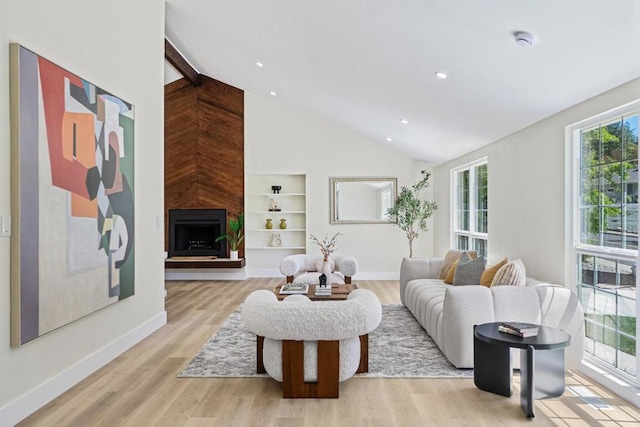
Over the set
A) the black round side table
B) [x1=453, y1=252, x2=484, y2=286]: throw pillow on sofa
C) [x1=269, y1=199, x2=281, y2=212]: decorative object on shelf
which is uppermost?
[x1=269, y1=199, x2=281, y2=212]: decorative object on shelf

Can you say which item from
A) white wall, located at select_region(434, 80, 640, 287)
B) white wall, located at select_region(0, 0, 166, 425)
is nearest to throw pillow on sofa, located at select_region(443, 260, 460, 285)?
white wall, located at select_region(434, 80, 640, 287)

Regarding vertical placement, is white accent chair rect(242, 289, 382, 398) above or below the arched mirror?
Result: below

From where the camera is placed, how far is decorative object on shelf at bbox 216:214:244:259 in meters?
8.63

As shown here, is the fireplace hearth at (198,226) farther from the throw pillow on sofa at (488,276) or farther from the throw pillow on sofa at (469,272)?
the throw pillow on sofa at (488,276)

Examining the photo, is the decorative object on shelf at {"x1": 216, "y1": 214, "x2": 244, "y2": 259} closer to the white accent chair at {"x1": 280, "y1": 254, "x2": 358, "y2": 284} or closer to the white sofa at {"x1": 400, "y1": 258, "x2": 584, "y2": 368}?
the white accent chair at {"x1": 280, "y1": 254, "x2": 358, "y2": 284}

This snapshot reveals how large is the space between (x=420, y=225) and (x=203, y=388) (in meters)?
5.59

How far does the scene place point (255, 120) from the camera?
879 centimetres

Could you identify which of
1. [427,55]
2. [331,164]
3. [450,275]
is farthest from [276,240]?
[427,55]

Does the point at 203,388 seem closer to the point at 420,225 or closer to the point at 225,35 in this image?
the point at 225,35

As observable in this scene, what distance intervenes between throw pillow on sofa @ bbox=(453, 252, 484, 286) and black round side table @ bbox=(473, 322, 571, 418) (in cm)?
150

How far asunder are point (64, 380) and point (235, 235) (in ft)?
18.3

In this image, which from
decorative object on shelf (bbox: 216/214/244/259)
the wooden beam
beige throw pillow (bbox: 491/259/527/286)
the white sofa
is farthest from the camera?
decorative object on shelf (bbox: 216/214/244/259)

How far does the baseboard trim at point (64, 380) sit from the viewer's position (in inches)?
105

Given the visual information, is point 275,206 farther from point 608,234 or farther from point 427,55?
point 608,234
